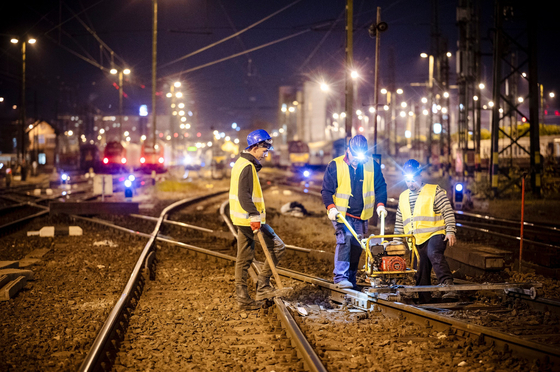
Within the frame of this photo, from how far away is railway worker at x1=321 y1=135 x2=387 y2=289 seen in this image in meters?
6.96

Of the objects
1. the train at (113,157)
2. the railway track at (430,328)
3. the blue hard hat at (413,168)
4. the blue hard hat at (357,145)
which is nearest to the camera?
the railway track at (430,328)

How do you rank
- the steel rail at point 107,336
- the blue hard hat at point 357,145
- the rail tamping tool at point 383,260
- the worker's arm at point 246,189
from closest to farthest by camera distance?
the steel rail at point 107,336 → the worker's arm at point 246,189 → the rail tamping tool at point 383,260 → the blue hard hat at point 357,145

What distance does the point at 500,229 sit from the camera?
1420 cm

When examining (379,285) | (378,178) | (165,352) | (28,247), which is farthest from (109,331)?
(28,247)

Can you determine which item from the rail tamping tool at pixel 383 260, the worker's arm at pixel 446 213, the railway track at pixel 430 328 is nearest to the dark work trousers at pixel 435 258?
the worker's arm at pixel 446 213

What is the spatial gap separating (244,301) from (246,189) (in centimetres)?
139

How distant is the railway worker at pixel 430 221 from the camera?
22.4 ft

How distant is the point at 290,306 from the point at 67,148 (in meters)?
89.8

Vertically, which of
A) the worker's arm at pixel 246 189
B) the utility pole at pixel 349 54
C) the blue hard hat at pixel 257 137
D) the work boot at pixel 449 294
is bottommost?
the work boot at pixel 449 294

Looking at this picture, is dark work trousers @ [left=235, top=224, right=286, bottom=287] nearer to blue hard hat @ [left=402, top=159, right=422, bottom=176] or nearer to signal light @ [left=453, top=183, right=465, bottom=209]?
blue hard hat @ [left=402, top=159, right=422, bottom=176]

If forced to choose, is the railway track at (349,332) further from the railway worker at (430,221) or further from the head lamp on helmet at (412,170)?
the head lamp on helmet at (412,170)

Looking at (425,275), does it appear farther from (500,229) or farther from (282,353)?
(500,229)

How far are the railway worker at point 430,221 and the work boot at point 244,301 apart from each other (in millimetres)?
2063

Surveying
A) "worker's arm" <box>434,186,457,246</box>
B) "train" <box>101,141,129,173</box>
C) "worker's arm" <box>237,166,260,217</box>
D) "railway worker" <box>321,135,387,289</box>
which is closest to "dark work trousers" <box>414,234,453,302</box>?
"worker's arm" <box>434,186,457,246</box>
